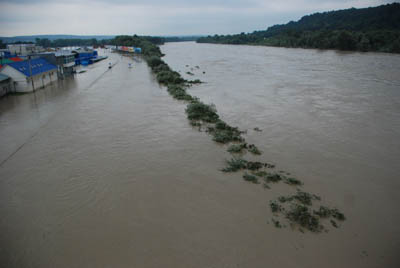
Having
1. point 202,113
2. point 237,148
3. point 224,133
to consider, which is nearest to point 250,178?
point 237,148

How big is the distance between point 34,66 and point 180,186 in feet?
70.7

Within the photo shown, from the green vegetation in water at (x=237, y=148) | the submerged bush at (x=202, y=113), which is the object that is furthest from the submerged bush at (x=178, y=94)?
the green vegetation in water at (x=237, y=148)

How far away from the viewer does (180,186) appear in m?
8.69

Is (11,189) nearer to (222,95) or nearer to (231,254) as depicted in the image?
(231,254)

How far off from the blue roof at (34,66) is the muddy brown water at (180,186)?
444 centimetres

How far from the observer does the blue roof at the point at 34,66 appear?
20.4 m

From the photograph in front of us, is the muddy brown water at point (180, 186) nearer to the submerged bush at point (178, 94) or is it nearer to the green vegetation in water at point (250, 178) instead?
the green vegetation in water at point (250, 178)

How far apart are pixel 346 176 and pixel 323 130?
15.3 ft

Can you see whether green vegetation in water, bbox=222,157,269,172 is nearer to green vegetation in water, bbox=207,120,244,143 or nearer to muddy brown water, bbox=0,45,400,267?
muddy brown water, bbox=0,45,400,267

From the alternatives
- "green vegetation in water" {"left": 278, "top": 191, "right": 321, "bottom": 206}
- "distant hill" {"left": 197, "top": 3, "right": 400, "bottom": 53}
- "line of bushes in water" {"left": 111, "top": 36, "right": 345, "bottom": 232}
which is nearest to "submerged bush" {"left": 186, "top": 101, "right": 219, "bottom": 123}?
"line of bushes in water" {"left": 111, "top": 36, "right": 345, "bottom": 232}

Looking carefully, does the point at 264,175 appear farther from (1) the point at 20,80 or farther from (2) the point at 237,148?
(1) the point at 20,80

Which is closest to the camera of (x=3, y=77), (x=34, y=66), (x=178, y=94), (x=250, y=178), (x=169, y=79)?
(x=250, y=178)

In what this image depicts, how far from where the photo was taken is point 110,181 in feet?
29.2

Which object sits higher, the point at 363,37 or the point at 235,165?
the point at 363,37
